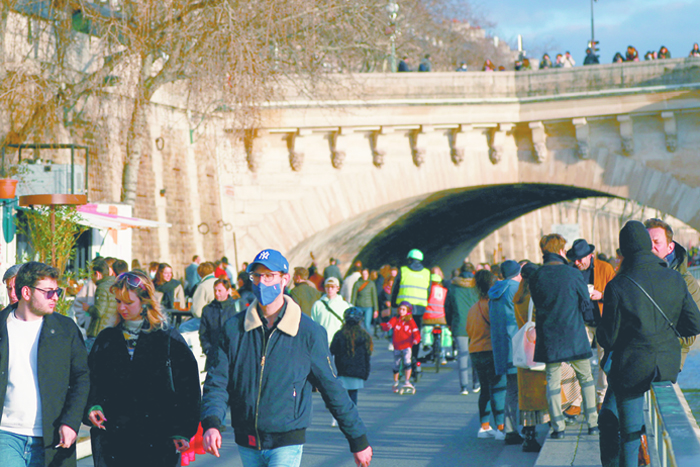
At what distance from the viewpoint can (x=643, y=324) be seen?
4867 millimetres

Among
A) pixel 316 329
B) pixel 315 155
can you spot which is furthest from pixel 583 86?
pixel 316 329

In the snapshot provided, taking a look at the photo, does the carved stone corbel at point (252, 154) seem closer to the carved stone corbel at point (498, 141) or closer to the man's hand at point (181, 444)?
the carved stone corbel at point (498, 141)

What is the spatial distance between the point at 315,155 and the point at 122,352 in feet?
59.7

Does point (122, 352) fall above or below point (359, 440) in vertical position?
above

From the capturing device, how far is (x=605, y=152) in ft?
69.6

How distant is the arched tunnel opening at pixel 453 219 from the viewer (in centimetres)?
2395

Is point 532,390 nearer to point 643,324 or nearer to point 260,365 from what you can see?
point 643,324

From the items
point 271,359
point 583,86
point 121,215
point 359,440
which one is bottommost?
point 359,440

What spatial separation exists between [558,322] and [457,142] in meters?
15.6

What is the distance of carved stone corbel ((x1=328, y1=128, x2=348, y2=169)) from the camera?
2209 centimetres

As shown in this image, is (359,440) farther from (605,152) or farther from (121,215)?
(605,152)

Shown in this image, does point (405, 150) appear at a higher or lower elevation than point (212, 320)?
higher

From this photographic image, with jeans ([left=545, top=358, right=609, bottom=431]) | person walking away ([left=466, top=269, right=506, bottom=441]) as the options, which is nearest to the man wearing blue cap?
jeans ([left=545, top=358, right=609, bottom=431])

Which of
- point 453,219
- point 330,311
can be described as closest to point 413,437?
point 330,311
